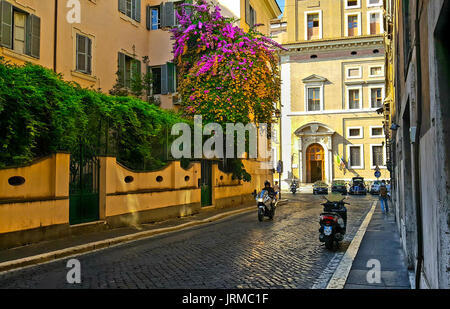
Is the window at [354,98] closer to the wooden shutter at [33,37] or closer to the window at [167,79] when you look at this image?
the window at [167,79]

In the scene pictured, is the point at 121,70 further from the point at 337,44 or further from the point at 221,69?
the point at 337,44

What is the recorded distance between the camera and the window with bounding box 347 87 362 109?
44362mm

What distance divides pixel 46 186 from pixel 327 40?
40.2 m

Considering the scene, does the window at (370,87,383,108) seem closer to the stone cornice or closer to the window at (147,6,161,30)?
the stone cornice

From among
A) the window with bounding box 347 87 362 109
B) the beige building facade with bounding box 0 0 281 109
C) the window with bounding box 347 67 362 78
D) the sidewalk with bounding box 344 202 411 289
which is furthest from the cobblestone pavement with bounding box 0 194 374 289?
the window with bounding box 347 67 362 78

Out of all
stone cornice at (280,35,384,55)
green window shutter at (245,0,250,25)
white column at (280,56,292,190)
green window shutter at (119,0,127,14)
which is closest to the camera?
green window shutter at (119,0,127,14)

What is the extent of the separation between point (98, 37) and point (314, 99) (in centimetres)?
3189

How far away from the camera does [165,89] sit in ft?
74.9

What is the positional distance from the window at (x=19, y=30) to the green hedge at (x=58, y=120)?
12.3ft

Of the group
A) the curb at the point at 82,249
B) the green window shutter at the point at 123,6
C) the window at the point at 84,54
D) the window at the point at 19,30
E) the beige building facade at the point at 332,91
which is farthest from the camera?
the beige building facade at the point at 332,91

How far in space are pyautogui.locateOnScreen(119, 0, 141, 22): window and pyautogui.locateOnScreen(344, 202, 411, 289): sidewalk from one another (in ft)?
51.1

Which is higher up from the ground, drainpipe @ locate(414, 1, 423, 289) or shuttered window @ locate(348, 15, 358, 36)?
shuttered window @ locate(348, 15, 358, 36)

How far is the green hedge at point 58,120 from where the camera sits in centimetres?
937

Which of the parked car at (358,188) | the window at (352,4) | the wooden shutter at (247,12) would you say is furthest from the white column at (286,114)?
the wooden shutter at (247,12)
